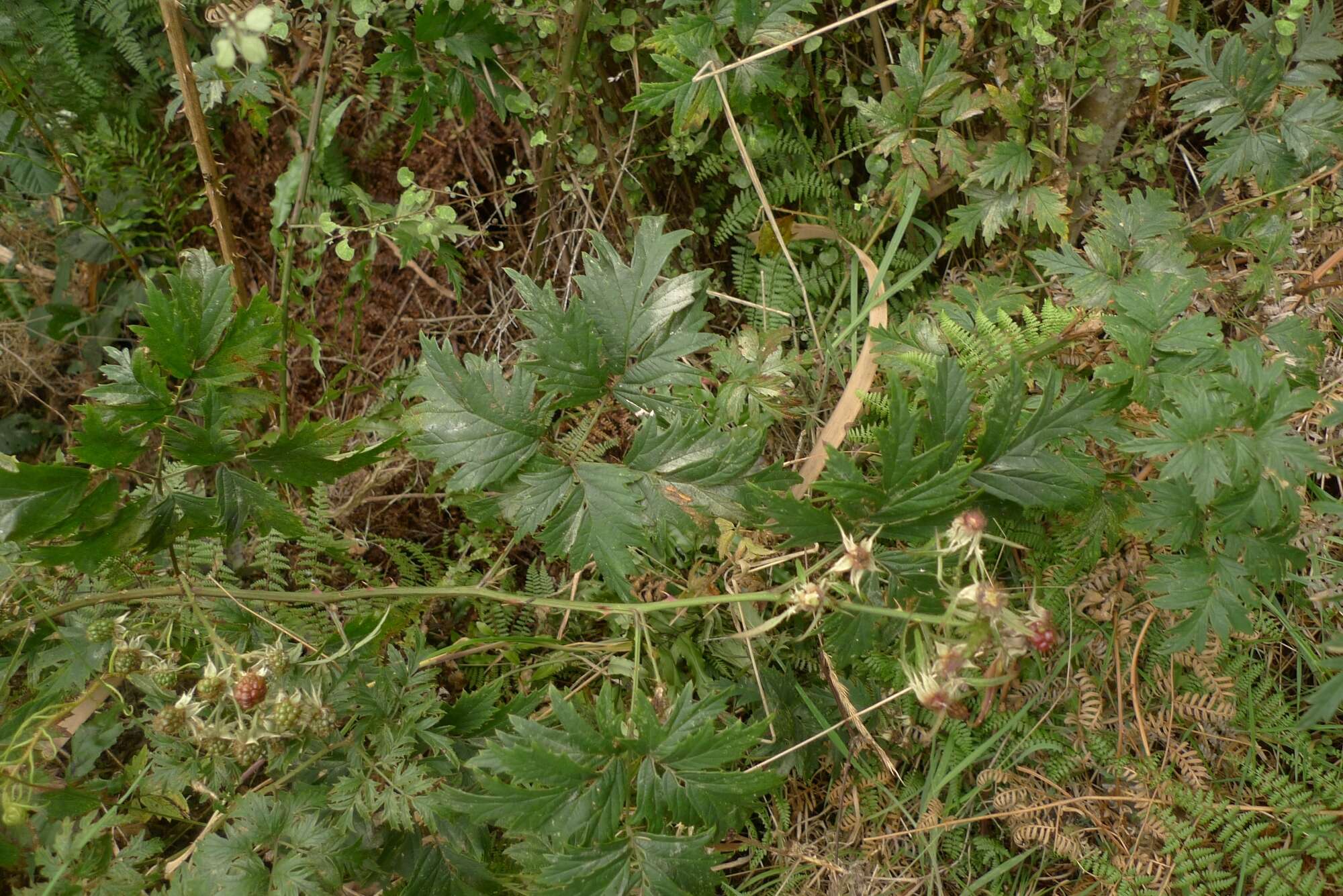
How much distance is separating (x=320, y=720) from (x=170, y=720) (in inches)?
10.1

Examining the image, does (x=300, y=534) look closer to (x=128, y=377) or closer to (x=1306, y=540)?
(x=128, y=377)

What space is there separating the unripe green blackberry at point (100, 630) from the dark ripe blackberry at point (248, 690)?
0.41 m

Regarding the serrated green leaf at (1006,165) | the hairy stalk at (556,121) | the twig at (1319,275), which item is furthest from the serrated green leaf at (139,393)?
the twig at (1319,275)

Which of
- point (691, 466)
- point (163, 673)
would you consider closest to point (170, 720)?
point (163, 673)

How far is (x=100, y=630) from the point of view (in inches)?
70.7

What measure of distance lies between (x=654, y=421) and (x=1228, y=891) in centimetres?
165

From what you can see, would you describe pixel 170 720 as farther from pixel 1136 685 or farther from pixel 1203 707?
pixel 1203 707

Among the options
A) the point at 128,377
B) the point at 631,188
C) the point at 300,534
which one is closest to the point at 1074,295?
the point at 631,188

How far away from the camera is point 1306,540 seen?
2141 mm

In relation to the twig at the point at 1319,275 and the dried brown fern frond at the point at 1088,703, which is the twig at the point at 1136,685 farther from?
the twig at the point at 1319,275

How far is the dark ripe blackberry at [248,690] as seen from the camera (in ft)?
5.06

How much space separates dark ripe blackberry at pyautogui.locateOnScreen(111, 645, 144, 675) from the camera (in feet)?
5.46

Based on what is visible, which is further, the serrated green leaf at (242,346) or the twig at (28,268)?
the twig at (28,268)

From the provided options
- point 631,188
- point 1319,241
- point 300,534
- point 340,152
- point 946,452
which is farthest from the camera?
point 340,152
